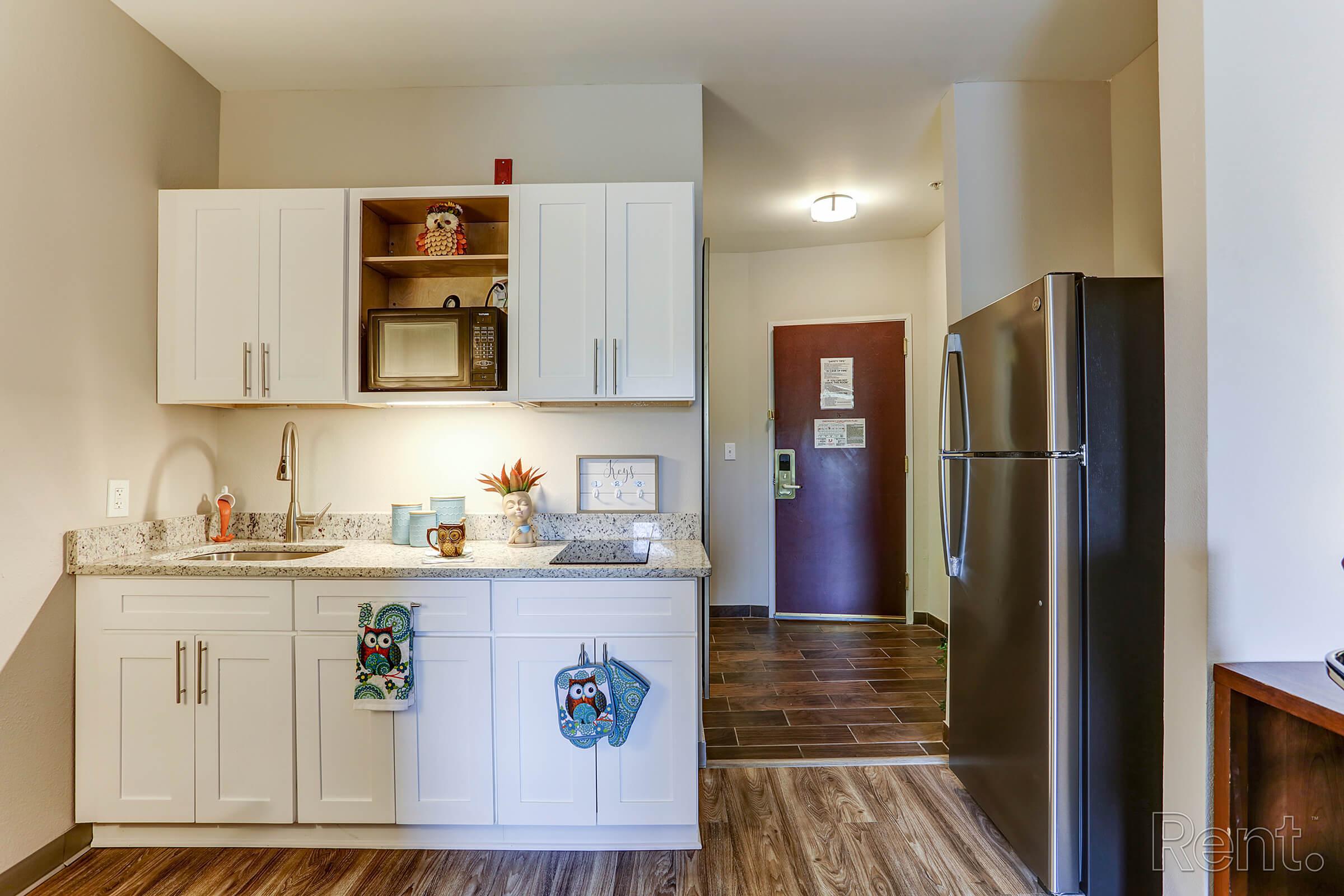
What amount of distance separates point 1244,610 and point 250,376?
2.72 metres

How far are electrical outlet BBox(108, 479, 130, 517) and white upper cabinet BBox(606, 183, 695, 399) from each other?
5.17 ft

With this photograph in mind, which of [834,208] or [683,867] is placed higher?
[834,208]

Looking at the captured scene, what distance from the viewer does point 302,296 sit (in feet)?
7.35

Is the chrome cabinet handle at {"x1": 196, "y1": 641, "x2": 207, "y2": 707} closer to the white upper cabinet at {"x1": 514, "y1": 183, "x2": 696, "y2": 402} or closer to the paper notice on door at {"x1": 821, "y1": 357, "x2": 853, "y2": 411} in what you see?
the white upper cabinet at {"x1": 514, "y1": 183, "x2": 696, "y2": 402}

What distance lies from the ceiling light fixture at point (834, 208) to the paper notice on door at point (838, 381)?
1021 millimetres

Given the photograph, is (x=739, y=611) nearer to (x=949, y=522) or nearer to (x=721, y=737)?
(x=721, y=737)

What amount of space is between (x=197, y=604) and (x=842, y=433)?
362 cm

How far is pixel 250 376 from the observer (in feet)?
7.36

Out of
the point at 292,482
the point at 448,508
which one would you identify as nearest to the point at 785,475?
the point at 448,508

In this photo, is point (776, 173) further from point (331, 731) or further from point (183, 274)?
point (331, 731)

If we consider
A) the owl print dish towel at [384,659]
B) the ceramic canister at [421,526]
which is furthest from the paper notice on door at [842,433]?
the owl print dish towel at [384,659]

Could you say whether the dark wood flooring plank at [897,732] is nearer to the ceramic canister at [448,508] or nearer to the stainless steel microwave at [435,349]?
the ceramic canister at [448,508]

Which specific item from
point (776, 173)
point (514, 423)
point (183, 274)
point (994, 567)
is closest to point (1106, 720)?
point (994, 567)

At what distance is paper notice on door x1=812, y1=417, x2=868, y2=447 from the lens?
14.7 ft
